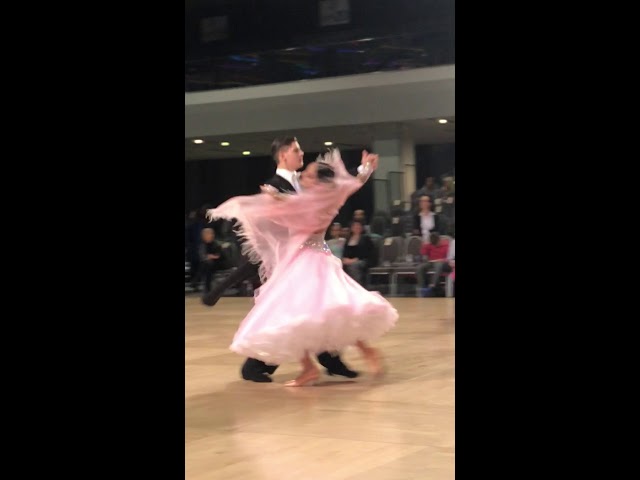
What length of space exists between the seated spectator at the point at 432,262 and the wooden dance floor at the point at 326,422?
19.1ft

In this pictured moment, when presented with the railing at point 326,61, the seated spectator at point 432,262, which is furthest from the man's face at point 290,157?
the railing at point 326,61

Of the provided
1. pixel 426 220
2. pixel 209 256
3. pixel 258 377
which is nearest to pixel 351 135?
pixel 209 256

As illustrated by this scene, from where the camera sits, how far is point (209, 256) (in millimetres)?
15633

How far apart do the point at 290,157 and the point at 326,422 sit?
Result: 1951 millimetres

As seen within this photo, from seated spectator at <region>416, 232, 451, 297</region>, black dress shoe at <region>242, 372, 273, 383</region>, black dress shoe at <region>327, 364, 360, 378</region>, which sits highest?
seated spectator at <region>416, 232, 451, 297</region>

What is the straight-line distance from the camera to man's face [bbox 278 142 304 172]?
571cm

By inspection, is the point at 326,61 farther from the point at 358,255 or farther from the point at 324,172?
the point at 324,172

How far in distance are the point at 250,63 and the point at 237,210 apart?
9839 mm

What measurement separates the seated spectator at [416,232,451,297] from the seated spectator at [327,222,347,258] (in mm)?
1163

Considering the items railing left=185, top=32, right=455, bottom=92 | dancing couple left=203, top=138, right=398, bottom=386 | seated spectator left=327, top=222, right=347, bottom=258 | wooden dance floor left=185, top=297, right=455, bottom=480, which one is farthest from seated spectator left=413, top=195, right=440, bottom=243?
dancing couple left=203, top=138, right=398, bottom=386

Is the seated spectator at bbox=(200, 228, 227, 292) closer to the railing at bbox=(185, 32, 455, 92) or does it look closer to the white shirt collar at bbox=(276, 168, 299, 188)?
the railing at bbox=(185, 32, 455, 92)
